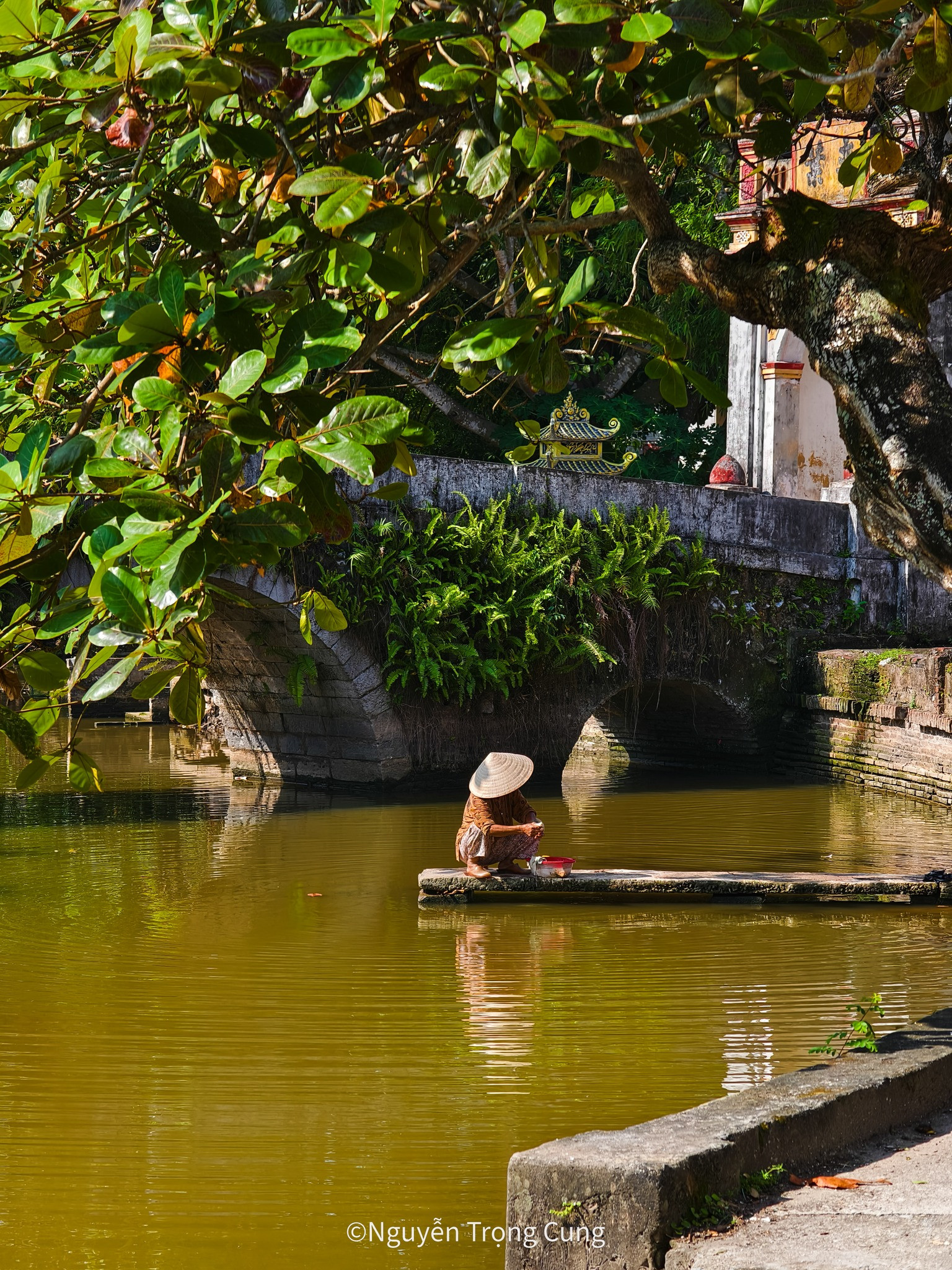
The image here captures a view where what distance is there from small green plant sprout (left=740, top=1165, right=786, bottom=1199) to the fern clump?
Answer: 924 cm

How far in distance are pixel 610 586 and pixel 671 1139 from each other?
10.4m

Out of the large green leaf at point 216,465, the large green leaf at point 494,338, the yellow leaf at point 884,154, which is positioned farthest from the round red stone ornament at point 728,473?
the large green leaf at point 216,465

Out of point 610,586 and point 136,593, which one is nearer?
point 136,593

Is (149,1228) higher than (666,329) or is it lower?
lower

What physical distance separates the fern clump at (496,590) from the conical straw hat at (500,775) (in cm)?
403

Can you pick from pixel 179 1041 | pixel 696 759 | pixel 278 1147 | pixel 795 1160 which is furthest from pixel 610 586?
pixel 795 1160

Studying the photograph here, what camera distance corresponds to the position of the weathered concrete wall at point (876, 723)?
12.4 m

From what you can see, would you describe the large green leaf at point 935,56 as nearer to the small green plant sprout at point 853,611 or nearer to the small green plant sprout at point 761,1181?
the small green plant sprout at point 761,1181

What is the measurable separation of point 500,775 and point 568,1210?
5.37 m

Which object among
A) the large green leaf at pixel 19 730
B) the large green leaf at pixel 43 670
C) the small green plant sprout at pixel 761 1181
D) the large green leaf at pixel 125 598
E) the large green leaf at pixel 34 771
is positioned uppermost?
the large green leaf at pixel 125 598

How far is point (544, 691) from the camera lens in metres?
13.3

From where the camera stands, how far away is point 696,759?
15.6 meters

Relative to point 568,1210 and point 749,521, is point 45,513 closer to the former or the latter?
point 568,1210

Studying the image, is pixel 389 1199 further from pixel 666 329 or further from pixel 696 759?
pixel 696 759
